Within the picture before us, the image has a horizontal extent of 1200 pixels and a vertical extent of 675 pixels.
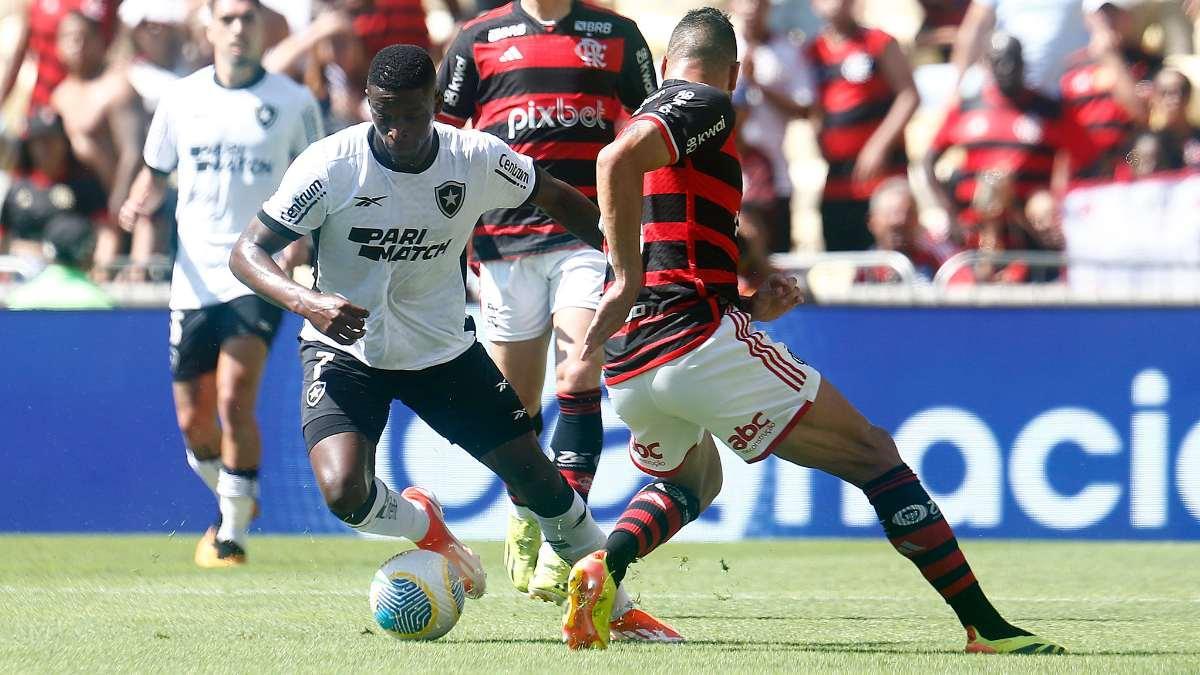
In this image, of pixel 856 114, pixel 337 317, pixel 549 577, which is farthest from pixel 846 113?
pixel 337 317

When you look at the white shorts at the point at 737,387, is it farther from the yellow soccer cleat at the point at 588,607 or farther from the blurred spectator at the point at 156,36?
the blurred spectator at the point at 156,36

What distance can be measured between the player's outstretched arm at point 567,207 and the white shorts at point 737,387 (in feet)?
2.32

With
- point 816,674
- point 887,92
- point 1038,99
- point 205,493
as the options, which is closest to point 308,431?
point 816,674

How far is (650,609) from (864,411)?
3.25 meters

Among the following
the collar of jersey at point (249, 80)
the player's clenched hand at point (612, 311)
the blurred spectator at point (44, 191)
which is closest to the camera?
the player's clenched hand at point (612, 311)

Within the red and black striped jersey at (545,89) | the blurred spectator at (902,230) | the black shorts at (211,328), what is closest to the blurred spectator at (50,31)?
the black shorts at (211,328)

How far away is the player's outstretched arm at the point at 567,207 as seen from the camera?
662 cm

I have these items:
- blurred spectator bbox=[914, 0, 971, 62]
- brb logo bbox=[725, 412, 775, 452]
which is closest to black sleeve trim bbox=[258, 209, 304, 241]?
brb logo bbox=[725, 412, 775, 452]

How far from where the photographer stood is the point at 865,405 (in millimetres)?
10539

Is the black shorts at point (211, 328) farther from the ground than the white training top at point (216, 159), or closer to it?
closer to it

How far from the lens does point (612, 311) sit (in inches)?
231

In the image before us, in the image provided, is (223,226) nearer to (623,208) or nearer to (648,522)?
(648,522)

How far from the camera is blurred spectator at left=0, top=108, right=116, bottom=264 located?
43.0 feet

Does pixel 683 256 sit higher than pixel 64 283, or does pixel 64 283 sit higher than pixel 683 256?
pixel 683 256
